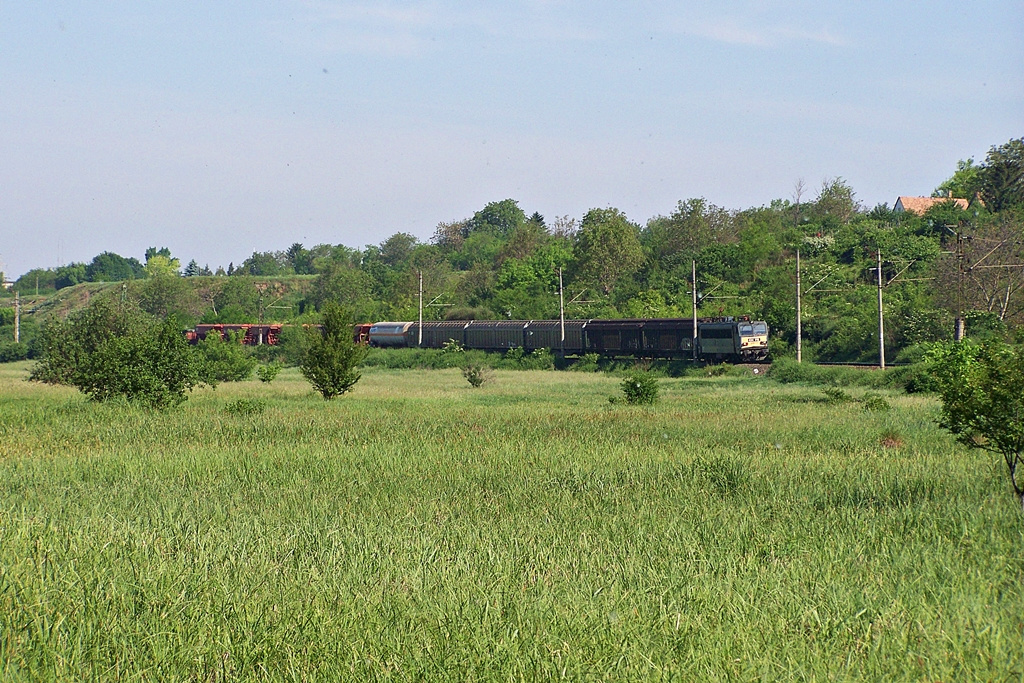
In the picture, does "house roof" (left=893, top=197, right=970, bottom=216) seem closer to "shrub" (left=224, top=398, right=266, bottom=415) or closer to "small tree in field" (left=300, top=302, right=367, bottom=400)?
"small tree in field" (left=300, top=302, right=367, bottom=400)

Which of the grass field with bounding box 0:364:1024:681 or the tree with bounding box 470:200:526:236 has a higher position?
the tree with bounding box 470:200:526:236

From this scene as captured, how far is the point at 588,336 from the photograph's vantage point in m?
62.5

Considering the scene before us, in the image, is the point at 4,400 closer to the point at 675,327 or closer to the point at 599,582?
the point at 599,582

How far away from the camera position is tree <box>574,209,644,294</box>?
288ft

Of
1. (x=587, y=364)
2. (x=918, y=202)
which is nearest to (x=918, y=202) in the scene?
(x=918, y=202)

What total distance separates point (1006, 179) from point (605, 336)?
42.8m

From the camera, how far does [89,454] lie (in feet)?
56.1

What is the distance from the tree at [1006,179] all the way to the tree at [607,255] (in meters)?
29.6

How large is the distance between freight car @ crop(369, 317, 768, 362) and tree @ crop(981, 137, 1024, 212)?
38.7 metres

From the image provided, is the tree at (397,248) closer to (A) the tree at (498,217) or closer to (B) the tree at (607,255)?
(A) the tree at (498,217)

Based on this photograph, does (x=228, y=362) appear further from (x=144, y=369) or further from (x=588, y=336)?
(x=144, y=369)

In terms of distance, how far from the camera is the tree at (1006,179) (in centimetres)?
8188

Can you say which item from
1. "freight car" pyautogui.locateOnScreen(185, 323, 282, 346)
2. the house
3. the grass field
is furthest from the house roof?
the grass field

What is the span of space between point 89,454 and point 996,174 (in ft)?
272
